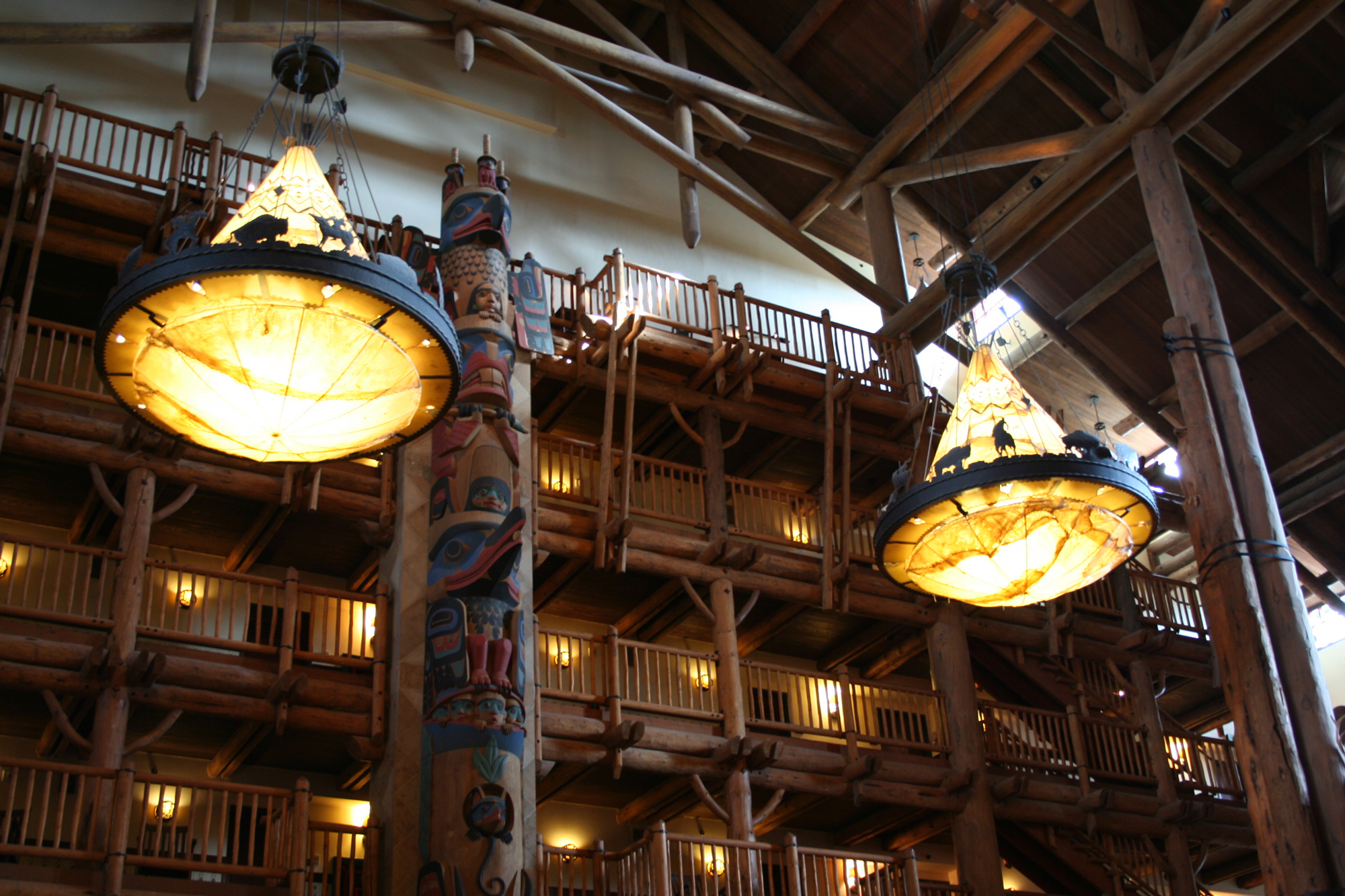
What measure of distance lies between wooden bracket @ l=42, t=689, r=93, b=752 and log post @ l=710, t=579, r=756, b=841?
705 cm

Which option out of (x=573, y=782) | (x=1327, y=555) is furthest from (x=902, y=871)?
(x=1327, y=555)

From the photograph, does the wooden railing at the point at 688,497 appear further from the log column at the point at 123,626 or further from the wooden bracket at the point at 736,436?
the log column at the point at 123,626

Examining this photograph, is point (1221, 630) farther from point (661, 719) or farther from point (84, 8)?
point (84, 8)

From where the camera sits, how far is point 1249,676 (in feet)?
34.2

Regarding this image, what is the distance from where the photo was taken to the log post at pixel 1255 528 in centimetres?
995

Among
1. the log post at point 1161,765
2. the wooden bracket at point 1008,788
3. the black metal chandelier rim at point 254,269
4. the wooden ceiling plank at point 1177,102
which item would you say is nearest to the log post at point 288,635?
the black metal chandelier rim at point 254,269

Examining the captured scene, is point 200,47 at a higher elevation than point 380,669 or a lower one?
higher

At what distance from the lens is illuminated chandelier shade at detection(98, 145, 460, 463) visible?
746 centimetres

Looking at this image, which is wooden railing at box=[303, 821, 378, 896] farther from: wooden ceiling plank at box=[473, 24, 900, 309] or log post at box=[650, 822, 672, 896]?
wooden ceiling plank at box=[473, 24, 900, 309]

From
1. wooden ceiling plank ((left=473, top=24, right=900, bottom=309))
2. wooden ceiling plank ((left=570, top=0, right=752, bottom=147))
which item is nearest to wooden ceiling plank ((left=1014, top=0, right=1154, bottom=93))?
wooden ceiling plank ((left=473, top=24, right=900, bottom=309))

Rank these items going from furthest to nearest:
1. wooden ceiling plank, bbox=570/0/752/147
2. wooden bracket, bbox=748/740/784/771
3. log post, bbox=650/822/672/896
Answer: wooden ceiling plank, bbox=570/0/752/147 < wooden bracket, bbox=748/740/784/771 < log post, bbox=650/822/672/896

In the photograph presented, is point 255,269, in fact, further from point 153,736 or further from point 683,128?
point 683,128

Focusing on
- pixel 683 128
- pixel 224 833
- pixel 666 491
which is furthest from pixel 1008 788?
pixel 683 128

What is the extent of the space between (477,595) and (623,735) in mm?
3271
